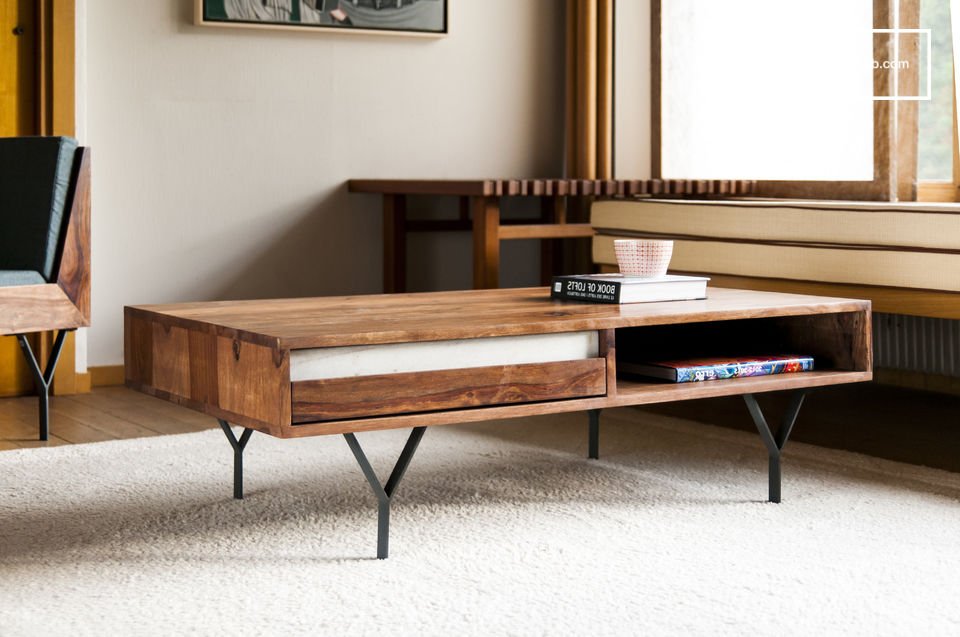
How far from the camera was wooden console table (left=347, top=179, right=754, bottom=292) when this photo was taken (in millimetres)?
3668

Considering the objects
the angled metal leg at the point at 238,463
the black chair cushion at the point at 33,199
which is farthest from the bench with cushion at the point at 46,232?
the angled metal leg at the point at 238,463

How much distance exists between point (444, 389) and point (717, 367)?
23.5 inches

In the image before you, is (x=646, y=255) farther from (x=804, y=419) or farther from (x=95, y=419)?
(x=95, y=419)

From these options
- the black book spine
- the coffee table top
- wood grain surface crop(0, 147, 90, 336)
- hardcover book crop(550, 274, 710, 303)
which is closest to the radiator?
the coffee table top

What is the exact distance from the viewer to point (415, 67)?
423 cm

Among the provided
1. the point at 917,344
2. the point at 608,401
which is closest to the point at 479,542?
the point at 608,401

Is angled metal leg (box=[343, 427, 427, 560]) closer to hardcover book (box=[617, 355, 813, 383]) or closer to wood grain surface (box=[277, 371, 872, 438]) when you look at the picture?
wood grain surface (box=[277, 371, 872, 438])

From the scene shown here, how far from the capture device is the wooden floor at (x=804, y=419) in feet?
9.57

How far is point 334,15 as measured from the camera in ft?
13.1

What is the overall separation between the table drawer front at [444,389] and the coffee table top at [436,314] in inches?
2.4

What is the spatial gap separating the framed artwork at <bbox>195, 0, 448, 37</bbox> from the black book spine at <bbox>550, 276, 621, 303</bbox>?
187 cm

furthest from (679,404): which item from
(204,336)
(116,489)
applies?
(204,336)

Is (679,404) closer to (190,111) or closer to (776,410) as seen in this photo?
(776,410)

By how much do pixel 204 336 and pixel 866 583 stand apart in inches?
41.6
